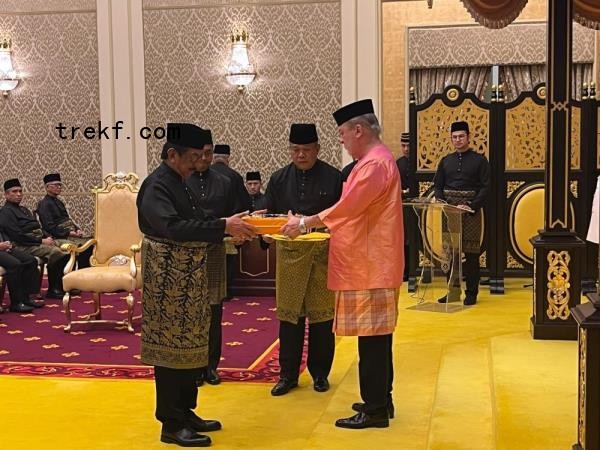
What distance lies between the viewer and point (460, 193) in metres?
7.95

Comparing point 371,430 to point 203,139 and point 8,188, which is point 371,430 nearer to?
point 203,139

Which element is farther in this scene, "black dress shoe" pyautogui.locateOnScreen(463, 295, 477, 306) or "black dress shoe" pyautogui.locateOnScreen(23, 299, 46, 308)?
"black dress shoe" pyautogui.locateOnScreen(23, 299, 46, 308)

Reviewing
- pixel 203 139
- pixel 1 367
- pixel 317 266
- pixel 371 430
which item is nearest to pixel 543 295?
pixel 317 266

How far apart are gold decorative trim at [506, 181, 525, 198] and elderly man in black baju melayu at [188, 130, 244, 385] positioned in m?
3.92

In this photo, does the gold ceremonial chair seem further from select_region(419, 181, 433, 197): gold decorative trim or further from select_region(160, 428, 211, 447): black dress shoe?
select_region(160, 428, 211, 447): black dress shoe

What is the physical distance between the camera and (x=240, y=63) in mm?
9781

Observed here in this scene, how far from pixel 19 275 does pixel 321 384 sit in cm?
394

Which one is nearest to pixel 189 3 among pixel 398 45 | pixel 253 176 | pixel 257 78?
pixel 257 78

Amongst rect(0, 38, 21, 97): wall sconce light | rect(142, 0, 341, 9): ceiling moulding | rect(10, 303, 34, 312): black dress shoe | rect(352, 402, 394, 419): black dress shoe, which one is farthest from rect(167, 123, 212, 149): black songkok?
rect(0, 38, 21, 97): wall sconce light

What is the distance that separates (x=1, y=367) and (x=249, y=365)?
164 centimetres

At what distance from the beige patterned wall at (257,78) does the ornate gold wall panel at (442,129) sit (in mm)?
1348

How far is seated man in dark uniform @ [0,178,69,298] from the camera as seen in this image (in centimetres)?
827

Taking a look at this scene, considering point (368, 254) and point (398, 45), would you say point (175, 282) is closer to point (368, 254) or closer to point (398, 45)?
point (368, 254)

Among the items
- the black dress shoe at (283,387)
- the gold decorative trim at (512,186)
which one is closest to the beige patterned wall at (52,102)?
the gold decorative trim at (512,186)
